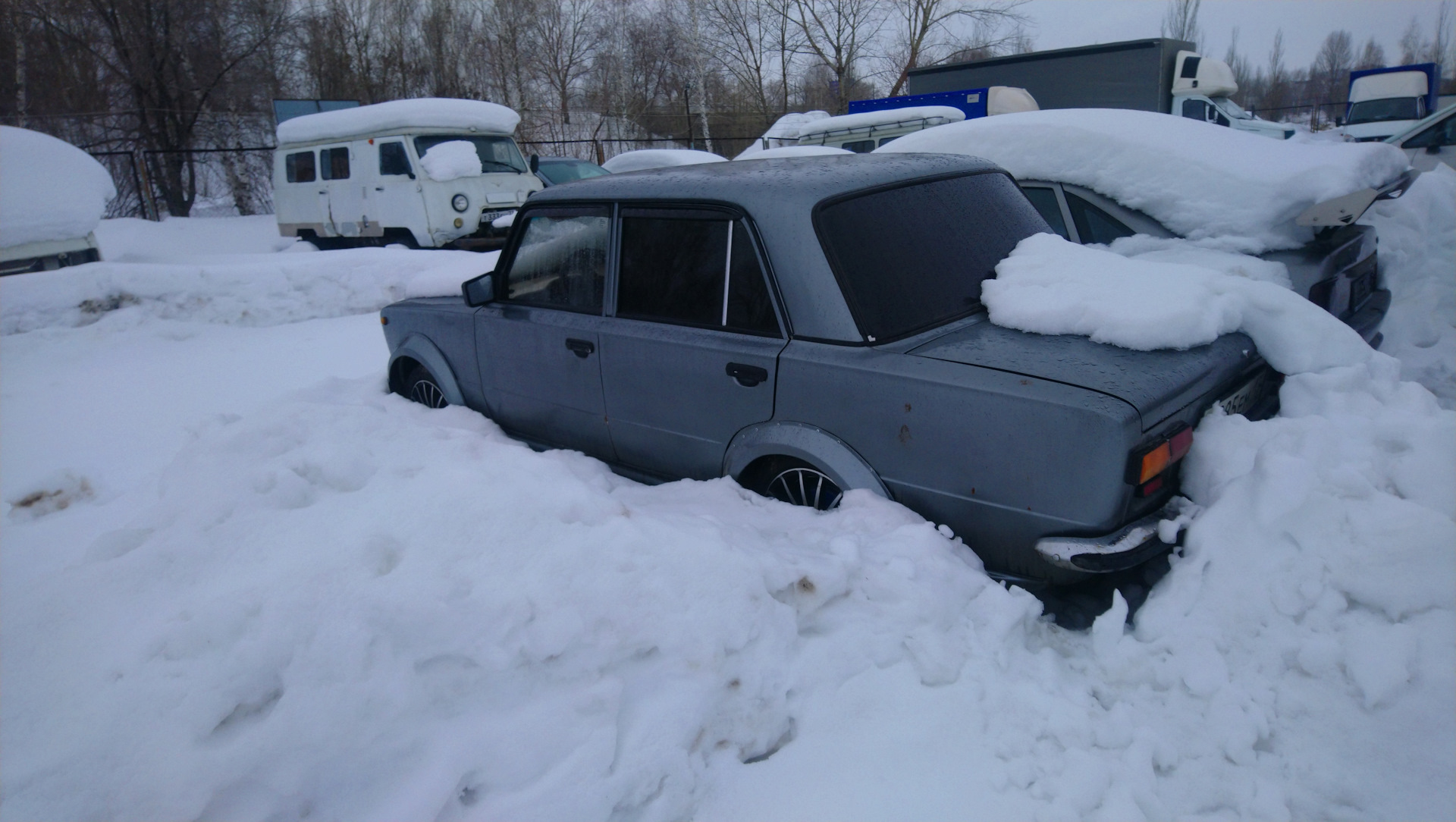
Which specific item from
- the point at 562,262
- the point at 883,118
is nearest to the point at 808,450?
the point at 562,262

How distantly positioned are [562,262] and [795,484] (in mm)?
1616

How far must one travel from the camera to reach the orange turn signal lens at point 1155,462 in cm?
230

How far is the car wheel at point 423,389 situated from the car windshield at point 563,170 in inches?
439

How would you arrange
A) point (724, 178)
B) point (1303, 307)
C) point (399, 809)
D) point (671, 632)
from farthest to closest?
point (724, 178), point (1303, 307), point (671, 632), point (399, 809)

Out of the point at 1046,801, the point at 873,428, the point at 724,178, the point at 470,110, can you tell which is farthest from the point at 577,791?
the point at 470,110

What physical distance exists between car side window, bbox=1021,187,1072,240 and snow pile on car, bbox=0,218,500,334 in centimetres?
405

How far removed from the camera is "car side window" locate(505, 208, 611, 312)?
3609 mm

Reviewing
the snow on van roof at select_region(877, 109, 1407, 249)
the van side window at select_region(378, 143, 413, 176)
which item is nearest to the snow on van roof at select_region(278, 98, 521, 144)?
the van side window at select_region(378, 143, 413, 176)

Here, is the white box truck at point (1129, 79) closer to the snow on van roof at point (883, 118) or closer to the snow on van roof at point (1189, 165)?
the snow on van roof at point (883, 118)

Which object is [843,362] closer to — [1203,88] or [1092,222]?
[1092,222]

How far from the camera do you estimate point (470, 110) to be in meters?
12.5

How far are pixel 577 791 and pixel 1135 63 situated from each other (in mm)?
18857

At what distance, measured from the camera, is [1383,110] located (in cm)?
2320

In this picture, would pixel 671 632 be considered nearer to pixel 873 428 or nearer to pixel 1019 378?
pixel 873 428
